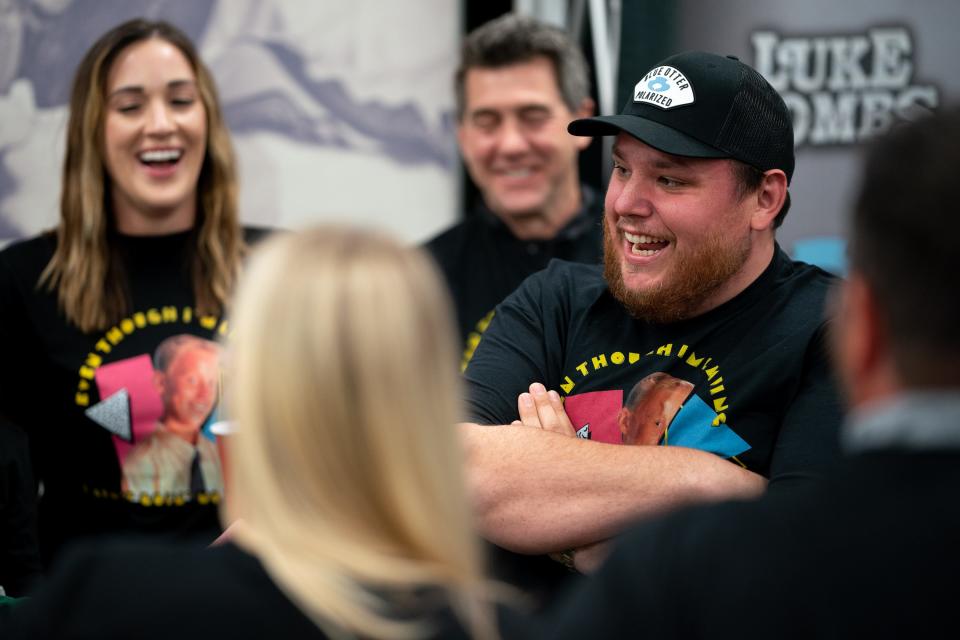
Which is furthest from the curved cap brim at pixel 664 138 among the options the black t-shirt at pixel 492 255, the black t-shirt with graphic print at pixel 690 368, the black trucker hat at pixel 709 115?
the black t-shirt at pixel 492 255

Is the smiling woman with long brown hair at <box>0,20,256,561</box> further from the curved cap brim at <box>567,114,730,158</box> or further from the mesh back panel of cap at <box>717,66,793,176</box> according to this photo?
the mesh back panel of cap at <box>717,66,793,176</box>

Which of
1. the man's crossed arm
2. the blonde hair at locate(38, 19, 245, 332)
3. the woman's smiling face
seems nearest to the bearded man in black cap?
the man's crossed arm

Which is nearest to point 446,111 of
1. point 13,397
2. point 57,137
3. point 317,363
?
point 57,137

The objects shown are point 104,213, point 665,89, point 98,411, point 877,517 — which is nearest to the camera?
point 877,517

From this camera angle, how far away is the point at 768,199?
2354 millimetres

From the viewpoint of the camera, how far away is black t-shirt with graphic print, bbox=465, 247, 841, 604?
6.95ft

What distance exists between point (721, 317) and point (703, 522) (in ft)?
4.02

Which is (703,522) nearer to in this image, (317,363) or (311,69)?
(317,363)

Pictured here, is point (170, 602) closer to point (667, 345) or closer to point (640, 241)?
point (667, 345)

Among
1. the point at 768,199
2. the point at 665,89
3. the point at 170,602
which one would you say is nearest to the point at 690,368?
the point at 768,199

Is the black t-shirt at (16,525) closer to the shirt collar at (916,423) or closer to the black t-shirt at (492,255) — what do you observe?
the black t-shirt at (492,255)

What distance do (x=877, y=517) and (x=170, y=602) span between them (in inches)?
24.3

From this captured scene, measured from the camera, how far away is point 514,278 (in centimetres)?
339

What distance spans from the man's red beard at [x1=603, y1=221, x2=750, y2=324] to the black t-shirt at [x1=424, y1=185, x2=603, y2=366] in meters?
1.00
